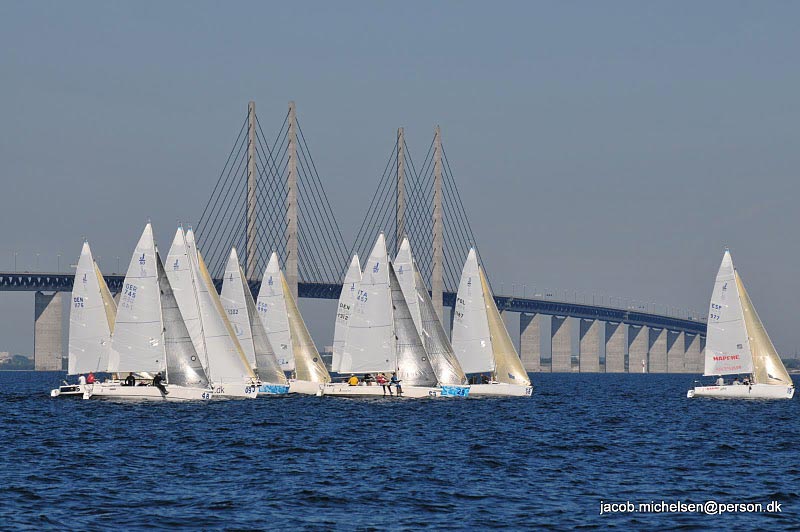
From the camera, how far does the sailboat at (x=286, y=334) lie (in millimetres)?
60219

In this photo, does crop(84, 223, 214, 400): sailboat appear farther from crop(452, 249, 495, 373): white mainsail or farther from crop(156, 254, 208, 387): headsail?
crop(452, 249, 495, 373): white mainsail

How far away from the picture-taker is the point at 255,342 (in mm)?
57781

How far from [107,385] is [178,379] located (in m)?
2.56

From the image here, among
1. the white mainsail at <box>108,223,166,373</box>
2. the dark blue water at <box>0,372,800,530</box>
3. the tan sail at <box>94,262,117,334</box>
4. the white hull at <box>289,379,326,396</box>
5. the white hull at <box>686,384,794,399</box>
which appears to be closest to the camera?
the dark blue water at <box>0,372,800,530</box>

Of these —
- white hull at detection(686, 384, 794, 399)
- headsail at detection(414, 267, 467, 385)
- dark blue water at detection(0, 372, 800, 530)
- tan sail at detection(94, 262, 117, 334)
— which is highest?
tan sail at detection(94, 262, 117, 334)

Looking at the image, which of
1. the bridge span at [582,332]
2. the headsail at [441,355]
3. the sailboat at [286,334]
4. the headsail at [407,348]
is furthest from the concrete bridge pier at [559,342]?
the headsail at [407,348]

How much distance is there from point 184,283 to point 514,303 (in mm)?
112932

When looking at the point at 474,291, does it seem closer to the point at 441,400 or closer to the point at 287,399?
the point at 441,400

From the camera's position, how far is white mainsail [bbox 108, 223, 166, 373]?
47031mm

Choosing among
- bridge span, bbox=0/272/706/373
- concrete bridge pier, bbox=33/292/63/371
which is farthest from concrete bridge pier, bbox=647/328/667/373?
concrete bridge pier, bbox=33/292/63/371

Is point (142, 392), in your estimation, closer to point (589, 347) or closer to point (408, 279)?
point (408, 279)

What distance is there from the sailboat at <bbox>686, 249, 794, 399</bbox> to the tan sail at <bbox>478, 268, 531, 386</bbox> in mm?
8355

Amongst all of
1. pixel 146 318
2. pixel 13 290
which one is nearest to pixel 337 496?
pixel 146 318

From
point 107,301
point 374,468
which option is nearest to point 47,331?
point 107,301
